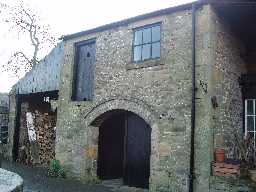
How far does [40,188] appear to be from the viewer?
9375 mm

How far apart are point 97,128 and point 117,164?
5.53 ft

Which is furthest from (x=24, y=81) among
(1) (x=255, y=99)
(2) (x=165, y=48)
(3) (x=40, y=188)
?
(1) (x=255, y=99)

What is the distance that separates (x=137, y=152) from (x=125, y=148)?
52cm

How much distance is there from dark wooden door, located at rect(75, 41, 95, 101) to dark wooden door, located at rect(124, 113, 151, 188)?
1.85 m

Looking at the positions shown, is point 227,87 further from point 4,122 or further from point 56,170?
point 4,122

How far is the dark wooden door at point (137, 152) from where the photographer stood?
9.66 m

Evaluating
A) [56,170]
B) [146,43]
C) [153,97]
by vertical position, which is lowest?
[56,170]

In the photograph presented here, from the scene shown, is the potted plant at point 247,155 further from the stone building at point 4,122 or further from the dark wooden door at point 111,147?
the stone building at point 4,122

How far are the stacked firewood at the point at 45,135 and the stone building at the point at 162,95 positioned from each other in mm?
3565

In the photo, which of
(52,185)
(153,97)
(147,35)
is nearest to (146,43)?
(147,35)

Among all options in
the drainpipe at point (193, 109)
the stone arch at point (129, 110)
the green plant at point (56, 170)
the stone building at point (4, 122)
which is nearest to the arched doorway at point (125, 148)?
the stone arch at point (129, 110)

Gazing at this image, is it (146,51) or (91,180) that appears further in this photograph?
(91,180)

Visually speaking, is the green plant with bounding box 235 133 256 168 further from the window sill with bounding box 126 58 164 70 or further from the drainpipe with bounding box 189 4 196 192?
the window sill with bounding box 126 58 164 70

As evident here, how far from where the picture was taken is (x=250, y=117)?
32.2ft
